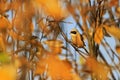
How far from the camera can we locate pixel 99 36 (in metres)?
1.05

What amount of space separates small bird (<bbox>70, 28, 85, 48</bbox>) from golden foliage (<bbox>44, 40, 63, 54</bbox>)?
43 mm

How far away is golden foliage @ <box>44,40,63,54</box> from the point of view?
3.48 feet

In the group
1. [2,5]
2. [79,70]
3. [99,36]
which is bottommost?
[79,70]

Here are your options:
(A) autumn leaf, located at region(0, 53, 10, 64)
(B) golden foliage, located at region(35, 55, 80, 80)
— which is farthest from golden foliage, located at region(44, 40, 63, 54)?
(A) autumn leaf, located at region(0, 53, 10, 64)

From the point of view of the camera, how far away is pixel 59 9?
1080 mm

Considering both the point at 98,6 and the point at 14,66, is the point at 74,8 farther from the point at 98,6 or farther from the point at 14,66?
the point at 14,66

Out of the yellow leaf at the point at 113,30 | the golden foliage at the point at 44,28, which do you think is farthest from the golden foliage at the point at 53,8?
the yellow leaf at the point at 113,30

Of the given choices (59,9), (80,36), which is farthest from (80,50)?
(59,9)

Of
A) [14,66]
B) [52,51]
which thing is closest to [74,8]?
[52,51]

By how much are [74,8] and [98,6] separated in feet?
0.27

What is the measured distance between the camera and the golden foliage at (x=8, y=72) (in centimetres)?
103

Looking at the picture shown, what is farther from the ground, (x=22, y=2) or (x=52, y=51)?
(x=22, y=2)

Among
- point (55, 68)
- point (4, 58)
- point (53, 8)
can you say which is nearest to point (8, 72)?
point (4, 58)

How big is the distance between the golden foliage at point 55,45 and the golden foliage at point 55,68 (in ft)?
0.07
